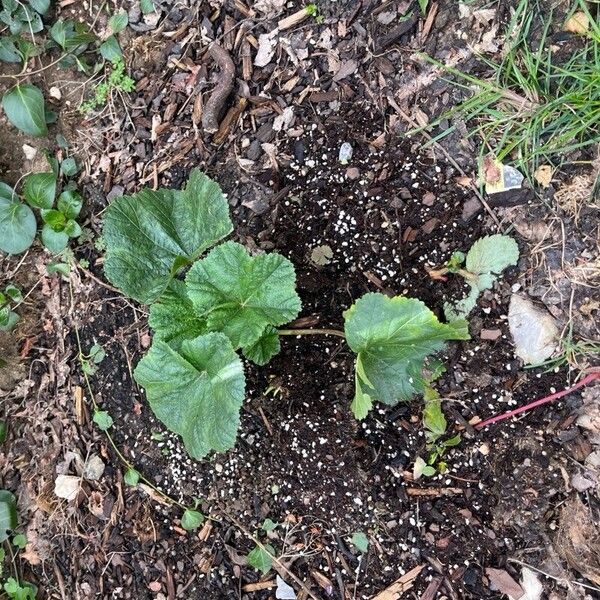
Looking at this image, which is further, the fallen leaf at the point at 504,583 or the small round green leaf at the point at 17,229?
the small round green leaf at the point at 17,229

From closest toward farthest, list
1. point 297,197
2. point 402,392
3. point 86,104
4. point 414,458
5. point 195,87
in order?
point 402,392 < point 414,458 < point 297,197 < point 195,87 < point 86,104

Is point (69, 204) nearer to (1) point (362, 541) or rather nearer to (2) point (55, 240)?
(2) point (55, 240)

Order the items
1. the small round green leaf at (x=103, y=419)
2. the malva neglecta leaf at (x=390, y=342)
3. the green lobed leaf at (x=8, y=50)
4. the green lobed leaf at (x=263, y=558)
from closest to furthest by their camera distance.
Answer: the malva neglecta leaf at (x=390, y=342) < the green lobed leaf at (x=263, y=558) < the small round green leaf at (x=103, y=419) < the green lobed leaf at (x=8, y=50)

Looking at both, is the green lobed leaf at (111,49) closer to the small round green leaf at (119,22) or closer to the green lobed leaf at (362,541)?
the small round green leaf at (119,22)

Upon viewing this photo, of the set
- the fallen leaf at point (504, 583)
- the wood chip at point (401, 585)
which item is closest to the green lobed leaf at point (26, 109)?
the wood chip at point (401, 585)

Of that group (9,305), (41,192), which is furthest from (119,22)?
(9,305)

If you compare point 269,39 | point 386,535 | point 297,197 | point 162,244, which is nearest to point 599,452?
point 386,535

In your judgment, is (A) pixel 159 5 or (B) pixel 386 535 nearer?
(B) pixel 386 535

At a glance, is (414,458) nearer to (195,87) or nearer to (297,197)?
(297,197)
